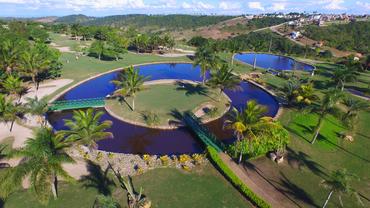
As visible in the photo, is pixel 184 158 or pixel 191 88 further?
pixel 191 88

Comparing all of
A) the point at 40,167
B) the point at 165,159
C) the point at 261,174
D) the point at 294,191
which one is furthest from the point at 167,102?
the point at 40,167

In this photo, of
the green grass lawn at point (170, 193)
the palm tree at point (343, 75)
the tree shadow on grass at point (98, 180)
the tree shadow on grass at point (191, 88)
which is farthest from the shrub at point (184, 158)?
the palm tree at point (343, 75)

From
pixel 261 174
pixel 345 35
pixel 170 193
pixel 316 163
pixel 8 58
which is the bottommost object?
pixel 345 35

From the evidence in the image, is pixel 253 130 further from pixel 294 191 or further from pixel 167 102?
pixel 167 102

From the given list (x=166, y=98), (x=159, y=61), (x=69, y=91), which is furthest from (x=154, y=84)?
(x=159, y=61)

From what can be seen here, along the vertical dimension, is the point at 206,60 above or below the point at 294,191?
above

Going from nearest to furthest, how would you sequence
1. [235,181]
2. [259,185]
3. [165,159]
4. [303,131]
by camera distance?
1. [235,181]
2. [259,185]
3. [165,159]
4. [303,131]
